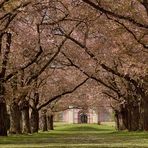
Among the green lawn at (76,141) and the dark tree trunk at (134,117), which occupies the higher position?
the dark tree trunk at (134,117)

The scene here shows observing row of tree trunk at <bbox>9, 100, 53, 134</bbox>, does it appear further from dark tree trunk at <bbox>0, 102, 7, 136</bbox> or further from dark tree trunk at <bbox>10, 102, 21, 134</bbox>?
dark tree trunk at <bbox>0, 102, 7, 136</bbox>

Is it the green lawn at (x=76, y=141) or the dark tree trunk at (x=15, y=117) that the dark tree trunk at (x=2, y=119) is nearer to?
the green lawn at (x=76, y=141)

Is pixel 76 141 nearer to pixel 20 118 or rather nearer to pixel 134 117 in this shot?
pixel 134 117

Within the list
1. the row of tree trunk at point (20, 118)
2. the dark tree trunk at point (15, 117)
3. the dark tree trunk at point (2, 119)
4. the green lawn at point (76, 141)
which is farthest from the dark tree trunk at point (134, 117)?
the dark tree trunk at point (2, 119)

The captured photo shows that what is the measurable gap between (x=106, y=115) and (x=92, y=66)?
135 m

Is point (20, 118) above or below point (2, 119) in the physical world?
Result: above

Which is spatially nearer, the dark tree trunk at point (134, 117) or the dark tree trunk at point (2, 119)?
the dark tree trunk at point (2, 119)

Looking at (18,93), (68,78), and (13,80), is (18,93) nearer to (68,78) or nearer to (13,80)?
(13,80)

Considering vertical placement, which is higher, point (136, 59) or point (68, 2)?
point (68, 2)

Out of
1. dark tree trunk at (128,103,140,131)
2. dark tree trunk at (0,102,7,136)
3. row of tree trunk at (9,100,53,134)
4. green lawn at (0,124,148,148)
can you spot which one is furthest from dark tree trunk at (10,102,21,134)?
dark tree trunk at (128,103,140,131)

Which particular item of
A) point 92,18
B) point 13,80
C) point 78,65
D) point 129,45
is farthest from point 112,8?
point 78,65

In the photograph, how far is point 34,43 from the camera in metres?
42.7

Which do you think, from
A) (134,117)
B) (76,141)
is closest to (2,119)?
(76,141)

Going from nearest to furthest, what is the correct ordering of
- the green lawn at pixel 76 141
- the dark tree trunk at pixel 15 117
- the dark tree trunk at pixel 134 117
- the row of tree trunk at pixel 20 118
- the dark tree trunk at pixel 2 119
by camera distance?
the green lawn at pixel 76 141 → the dark tree trunk at pixel 2 119 → the dark tree trunk at pixel 15 117 → the row of tree trunk at pixel 20 118 → the dark tree trunk at pixel 134 117
